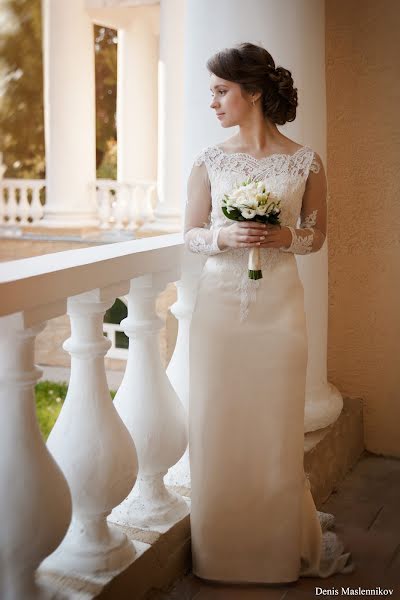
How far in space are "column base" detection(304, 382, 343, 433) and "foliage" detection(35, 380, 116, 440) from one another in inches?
258

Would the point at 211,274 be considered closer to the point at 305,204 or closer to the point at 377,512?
the point at 305,204

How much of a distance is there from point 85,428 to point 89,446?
6 cm

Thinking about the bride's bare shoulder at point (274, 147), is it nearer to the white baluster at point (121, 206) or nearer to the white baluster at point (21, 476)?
the white baluster at point (21, 476)

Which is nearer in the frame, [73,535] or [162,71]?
[73,535]

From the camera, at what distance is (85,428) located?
9.15 feet

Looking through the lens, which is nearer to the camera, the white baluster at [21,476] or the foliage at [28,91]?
the white baluster at [21,476]

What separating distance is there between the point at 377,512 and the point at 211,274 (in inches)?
66.6

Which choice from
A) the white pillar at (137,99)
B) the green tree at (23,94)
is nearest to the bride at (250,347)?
the white pillar at (137,99)

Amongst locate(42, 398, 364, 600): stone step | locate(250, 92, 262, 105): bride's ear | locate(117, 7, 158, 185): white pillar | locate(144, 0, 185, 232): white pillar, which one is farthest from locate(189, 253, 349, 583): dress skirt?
locate(117, 7, 158, 185): white pillar

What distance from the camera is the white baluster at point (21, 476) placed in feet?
7.97

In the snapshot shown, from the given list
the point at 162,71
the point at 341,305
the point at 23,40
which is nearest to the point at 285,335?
the point at 341,305

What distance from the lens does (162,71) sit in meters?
12.1

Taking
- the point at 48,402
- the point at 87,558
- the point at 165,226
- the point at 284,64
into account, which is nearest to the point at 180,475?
the point at 87,558

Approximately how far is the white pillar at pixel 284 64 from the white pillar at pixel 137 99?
11575 mm
